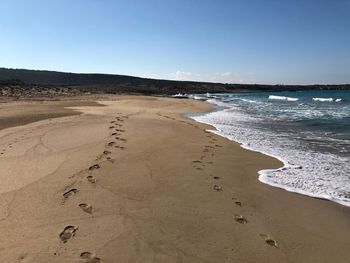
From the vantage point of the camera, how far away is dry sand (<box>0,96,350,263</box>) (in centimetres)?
424

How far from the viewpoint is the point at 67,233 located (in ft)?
14.8

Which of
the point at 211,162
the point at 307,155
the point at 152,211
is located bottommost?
the point at 307,155

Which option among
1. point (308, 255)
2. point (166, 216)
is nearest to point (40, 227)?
point (166, 216)

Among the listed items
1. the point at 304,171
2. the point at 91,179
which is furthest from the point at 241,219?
the point at 304,171

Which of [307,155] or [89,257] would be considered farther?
[307,155]

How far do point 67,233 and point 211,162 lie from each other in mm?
4804

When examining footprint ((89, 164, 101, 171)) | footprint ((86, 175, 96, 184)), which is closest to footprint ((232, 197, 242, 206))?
footprint ((86, 175, 96, 184))

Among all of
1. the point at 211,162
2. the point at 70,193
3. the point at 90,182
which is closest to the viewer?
the point at 70,193

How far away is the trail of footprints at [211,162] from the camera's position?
478 cm

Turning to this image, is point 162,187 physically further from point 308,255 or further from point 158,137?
point 158,137

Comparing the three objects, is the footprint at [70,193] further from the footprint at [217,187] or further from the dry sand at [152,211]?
the footprint at [217,187]

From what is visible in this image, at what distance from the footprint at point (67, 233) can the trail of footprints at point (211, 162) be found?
225 cm

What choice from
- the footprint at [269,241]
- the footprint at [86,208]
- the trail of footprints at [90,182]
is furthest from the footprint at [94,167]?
the footprint at [269,241]

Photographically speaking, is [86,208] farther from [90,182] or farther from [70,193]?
[90,182]
